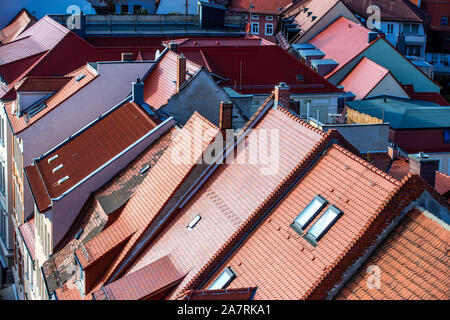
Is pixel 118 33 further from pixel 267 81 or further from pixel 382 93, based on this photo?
pixel 382 93

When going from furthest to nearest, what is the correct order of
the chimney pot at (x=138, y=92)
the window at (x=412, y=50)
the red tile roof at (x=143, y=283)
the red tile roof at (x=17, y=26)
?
the window at (x=412, y=50)
the red tile roof at (x=17, y=26)
the chimney pot at (x=138, y=92)
the red tile roof at (x=143, y=283)

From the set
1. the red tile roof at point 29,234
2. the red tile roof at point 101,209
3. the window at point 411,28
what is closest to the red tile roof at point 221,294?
the red tile roof at point 101,209

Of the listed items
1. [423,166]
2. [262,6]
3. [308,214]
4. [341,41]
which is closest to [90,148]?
[308,214]

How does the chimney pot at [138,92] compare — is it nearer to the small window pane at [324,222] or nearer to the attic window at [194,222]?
the attic window at [194,222]

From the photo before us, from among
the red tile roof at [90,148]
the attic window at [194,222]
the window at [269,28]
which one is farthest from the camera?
the window at [269,28]

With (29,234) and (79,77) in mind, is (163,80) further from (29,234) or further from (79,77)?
(29,234)
